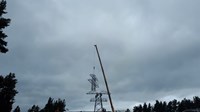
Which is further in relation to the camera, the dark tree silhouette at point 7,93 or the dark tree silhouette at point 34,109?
the dark tree silhouette at point 34,109

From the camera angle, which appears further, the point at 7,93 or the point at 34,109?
the point at 34,109

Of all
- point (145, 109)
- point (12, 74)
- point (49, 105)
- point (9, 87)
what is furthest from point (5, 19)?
point (145, 109)

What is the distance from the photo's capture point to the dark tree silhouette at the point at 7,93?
4434 centimetres

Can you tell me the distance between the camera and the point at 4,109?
147 feet

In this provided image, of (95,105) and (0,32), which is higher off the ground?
(0,32)

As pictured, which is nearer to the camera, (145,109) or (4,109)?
(4,109)

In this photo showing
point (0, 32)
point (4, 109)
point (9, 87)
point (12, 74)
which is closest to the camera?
point (0, 32)

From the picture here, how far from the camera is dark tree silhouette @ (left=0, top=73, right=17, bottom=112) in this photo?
145 ft

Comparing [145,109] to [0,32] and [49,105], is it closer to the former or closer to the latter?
[49,105]

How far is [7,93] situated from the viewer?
210 feet

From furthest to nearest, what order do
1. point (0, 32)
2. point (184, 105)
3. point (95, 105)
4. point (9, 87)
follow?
point (184, 105) < point (9, 87) < point (95, 105) < point (0, 32)

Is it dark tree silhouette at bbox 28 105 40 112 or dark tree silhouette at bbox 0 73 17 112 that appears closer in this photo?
dark tree silhouette at bbox 0 73 17 112

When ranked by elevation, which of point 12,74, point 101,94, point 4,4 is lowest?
point 101,94

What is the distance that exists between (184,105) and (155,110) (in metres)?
19.6
